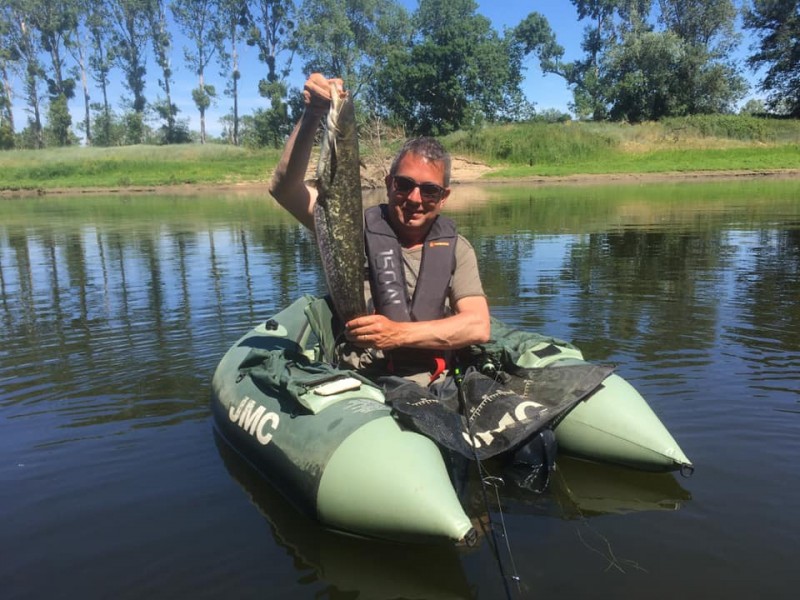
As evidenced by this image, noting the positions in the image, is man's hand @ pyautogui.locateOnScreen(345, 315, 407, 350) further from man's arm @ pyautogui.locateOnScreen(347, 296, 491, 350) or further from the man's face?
the man's face

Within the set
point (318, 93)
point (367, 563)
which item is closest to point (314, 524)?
point (367, 563)

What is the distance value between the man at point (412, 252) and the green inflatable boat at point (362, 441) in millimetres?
422

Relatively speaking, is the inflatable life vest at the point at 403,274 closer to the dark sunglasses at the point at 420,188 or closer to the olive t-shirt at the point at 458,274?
the olive t-shirt at the point at 458,274

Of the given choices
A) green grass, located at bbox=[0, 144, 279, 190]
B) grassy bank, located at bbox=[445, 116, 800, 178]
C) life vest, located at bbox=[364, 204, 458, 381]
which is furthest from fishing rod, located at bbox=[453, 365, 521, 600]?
green grass, located at bbox=[0, 144, 279, 190]

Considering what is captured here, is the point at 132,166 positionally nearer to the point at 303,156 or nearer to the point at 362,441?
the point at 303,156

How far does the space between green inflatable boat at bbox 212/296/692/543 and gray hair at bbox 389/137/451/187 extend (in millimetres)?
1100

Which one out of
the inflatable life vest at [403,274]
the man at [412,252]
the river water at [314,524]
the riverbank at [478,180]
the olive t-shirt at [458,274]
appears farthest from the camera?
the riverbank at [478,180]

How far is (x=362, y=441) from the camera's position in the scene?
135 inches

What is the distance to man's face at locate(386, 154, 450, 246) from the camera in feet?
12.9

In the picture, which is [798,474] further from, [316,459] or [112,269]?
[112,269]

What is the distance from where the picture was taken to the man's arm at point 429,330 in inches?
A: 144

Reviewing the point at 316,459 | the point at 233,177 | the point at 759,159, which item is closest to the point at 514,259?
the point at 316,459

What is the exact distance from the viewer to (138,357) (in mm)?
7223

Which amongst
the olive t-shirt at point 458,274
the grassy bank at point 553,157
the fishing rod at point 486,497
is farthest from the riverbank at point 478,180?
the fishing rod at point 486,497
